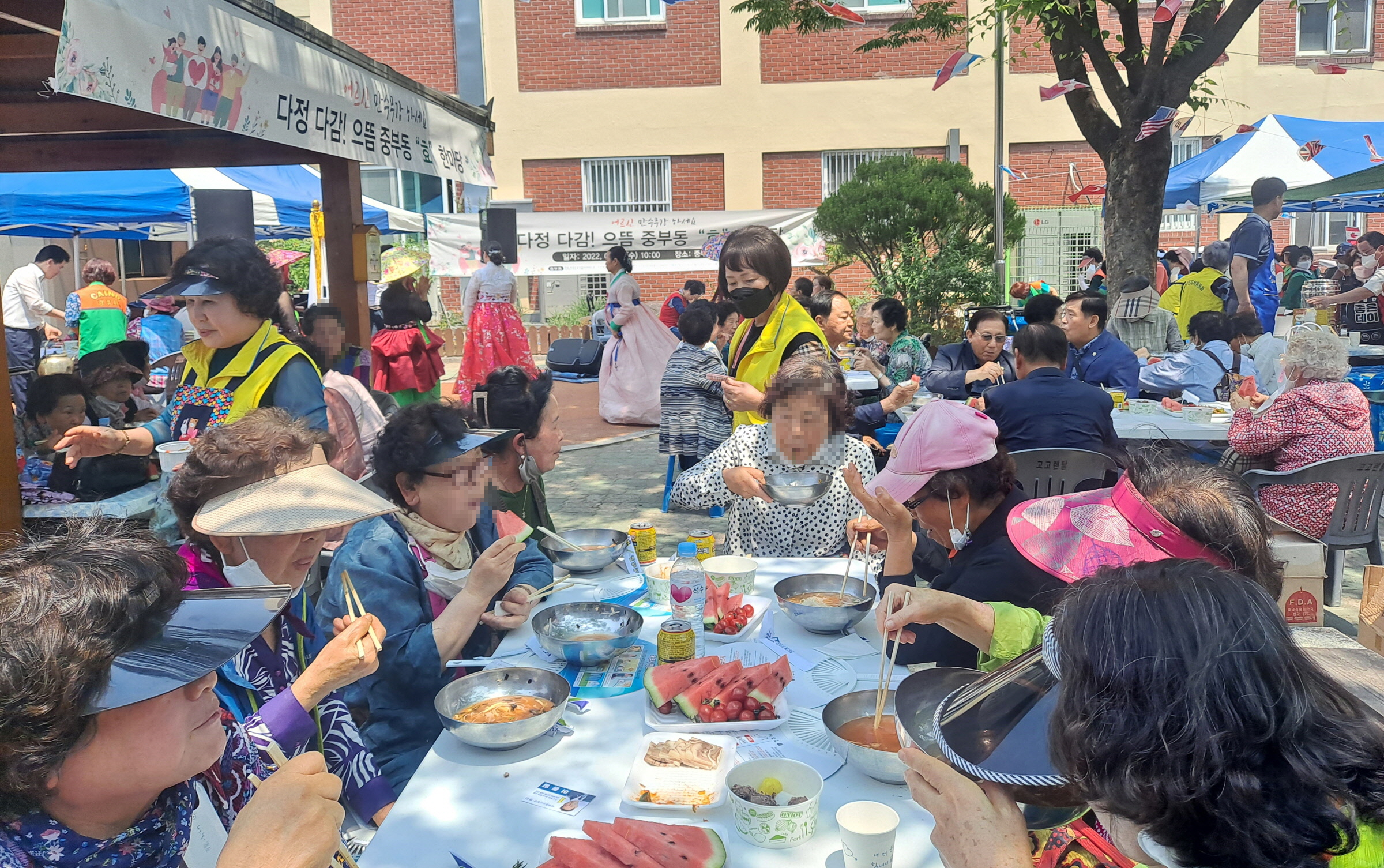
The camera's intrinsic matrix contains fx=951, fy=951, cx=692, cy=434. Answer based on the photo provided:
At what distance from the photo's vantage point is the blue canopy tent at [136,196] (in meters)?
9.69

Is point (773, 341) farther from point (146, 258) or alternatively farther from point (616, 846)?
point (146, 258)

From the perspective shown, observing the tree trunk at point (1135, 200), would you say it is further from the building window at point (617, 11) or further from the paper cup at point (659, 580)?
the building window at point (617, 11)

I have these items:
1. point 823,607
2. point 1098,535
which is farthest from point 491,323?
point 1098,535

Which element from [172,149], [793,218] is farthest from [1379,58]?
[172,149]

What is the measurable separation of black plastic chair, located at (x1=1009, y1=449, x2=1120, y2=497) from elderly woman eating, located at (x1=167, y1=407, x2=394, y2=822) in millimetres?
3668

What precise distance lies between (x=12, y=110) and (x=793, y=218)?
11.7 m

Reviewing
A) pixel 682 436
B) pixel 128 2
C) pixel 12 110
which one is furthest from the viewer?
pixel 682 436

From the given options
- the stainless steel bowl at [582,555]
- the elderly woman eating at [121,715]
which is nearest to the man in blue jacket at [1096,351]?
the stainless steel bowl at [582,555]

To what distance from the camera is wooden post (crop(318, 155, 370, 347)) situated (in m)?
6.31

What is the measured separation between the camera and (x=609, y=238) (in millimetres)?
15773

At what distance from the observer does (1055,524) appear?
229cm

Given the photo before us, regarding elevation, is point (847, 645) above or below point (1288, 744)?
below

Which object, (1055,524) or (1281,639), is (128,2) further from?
(1281,639)

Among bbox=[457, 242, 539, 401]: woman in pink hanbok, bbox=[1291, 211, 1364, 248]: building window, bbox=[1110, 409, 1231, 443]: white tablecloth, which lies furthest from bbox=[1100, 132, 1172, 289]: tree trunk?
bbox=[1291, 211, 1364, 248]: building window
